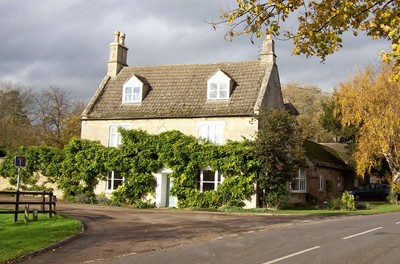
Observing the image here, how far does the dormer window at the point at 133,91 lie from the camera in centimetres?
3362

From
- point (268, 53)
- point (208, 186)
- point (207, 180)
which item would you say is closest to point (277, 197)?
point (208, 186)

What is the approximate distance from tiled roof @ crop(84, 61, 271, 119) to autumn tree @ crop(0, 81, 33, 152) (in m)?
17.6

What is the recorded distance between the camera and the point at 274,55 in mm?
33125

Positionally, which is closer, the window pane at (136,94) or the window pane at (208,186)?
the window pane at (208,186)

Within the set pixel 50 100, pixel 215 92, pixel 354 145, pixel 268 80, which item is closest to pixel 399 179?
pixel 354 145

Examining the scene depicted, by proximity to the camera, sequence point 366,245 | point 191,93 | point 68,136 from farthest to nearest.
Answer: point 68,136, point 191,93, point 366,245

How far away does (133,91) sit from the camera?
111 ft

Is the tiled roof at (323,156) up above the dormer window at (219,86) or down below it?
below

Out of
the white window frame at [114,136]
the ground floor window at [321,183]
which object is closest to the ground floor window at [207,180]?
the white window frame at [114,136]

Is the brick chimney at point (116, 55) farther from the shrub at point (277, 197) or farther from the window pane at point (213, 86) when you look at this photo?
the shrub at point (277, 197)

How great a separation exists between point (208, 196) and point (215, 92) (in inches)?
282

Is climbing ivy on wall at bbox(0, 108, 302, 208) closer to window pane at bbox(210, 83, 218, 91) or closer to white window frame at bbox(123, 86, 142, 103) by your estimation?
white window frame at bbox(123, 86, 142, 103)

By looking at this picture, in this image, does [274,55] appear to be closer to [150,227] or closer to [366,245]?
[150,227]

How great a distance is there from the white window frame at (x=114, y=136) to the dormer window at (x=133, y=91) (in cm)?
211
